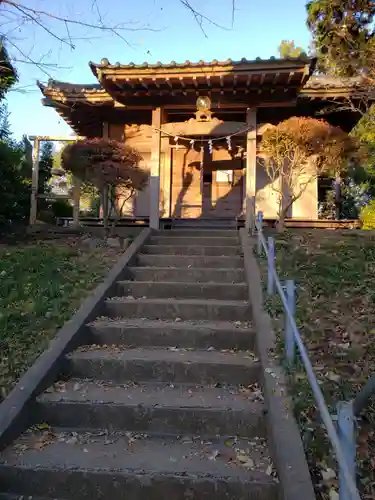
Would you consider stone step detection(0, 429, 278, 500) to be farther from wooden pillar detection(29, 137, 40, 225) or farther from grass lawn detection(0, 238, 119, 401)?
wooden pillar detection(29, 137, 40, 225)

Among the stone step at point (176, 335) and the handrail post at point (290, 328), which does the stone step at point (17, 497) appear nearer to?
the stone step at point (176, 335)

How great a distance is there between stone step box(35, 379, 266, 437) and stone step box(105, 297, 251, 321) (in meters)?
1.24

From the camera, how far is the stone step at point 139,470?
2.43 m

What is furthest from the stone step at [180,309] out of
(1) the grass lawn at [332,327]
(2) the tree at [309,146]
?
(2) the tree at [309,146]

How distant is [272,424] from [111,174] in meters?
5.25

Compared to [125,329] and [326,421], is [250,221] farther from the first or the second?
[326,421]

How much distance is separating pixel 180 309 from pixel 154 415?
5.33ft

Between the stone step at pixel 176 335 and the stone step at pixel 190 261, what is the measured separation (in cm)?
177

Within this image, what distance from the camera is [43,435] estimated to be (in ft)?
A: 9.77

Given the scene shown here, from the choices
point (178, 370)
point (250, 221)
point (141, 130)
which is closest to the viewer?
point (178, 370)

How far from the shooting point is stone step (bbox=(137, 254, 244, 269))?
5926 mm

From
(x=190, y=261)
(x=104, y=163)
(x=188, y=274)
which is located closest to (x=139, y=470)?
(x=188, y=274)

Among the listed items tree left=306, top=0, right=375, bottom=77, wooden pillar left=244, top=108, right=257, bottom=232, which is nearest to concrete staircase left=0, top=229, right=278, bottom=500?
wooden pillar left=244, top=108, right=257, bottom=232

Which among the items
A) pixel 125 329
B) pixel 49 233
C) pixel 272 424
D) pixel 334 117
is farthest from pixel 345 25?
pixel 272 424
